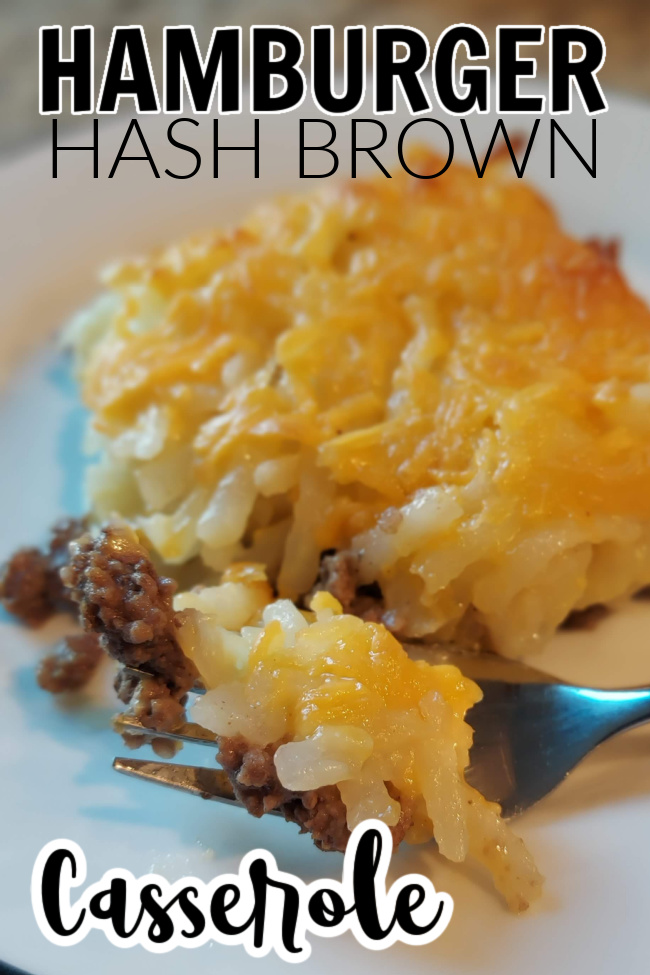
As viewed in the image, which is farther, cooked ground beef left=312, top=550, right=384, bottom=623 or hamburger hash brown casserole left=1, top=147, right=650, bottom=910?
cooked ground beef left=312, top=550, right=384, bottom=623

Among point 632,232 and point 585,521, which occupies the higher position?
point 632,232

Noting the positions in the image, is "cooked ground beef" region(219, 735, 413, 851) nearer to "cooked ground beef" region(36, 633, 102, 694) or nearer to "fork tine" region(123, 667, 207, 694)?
"fork tine" region(123, 667, 207, 694)

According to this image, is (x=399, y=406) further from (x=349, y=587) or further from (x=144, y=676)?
(x=144, y=676)

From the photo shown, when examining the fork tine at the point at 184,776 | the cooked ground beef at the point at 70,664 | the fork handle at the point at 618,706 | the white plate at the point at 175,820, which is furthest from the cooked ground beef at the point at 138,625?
the fork handle at the point at 618,706

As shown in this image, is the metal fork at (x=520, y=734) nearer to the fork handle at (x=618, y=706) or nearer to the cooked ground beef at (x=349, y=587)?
the fork handle at (x=618, y=706)

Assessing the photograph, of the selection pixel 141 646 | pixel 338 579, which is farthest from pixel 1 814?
pixel 338 579

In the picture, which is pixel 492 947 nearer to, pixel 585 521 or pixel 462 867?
pixel 462 867

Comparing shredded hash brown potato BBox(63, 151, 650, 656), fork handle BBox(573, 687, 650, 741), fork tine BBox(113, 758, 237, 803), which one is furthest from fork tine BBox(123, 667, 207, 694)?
fork handle BBox(573, 687, 650, 741)
